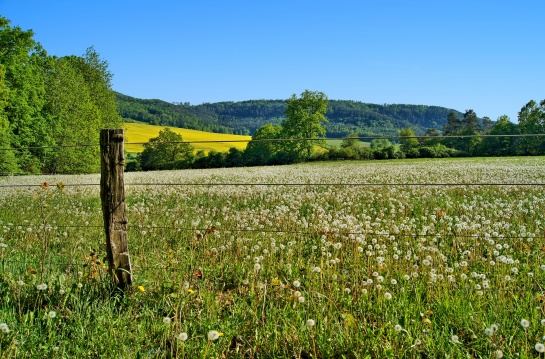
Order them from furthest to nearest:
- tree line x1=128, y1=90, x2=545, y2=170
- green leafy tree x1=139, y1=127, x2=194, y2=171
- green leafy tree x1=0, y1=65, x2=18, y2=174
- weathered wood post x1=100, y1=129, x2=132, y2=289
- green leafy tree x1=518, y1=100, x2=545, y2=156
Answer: green leafy tree x1=518, y1=100, x2=545, y2=156
green leafy tree x1=139, y1=127, x2=194, y2=171
green leafy tree x1=0, y1=65, x2=18, y2=174
tree line x1=128, y1=90, x2=545, y2=170
weathered wood post x1=100, y1=129, x2=132, y2=289

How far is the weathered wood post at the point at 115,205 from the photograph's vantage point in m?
5.09

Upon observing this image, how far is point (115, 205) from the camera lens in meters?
5.13

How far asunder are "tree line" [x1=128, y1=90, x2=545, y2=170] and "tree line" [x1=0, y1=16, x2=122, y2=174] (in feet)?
25.9

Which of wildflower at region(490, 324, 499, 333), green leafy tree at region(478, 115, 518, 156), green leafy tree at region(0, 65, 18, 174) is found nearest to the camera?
wildflower at region(490, 324, 499, 333)


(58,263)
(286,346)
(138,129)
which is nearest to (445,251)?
(286,346)

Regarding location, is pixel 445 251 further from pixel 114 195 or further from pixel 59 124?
pixel 59 124

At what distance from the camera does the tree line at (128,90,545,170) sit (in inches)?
888

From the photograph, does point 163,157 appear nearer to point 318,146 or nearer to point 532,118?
point 318,146

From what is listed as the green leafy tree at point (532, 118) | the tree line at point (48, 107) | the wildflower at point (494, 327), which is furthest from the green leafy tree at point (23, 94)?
the green leafy tree at point (532, 118)

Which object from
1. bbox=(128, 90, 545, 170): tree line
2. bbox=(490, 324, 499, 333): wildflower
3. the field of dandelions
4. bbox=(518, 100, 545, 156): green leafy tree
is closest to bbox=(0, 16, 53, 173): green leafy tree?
bbox=(128, 90, 545, 170): tree line

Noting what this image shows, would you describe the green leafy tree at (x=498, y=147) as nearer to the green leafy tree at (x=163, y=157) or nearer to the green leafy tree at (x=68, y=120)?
the green leafy tree at (x=163, y=157)

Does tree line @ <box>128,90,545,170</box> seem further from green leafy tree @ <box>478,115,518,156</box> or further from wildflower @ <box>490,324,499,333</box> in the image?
wildflower @ <box>490,324,499,333</box>

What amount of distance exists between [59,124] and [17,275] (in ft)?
147

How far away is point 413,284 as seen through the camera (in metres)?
5.30
